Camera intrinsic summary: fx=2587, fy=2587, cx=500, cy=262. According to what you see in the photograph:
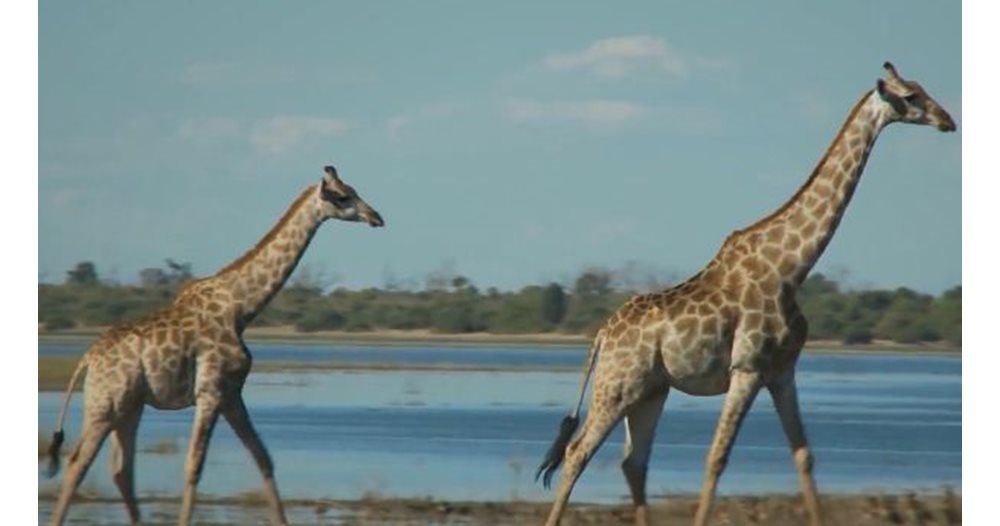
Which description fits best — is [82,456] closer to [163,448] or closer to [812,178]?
[812,178]

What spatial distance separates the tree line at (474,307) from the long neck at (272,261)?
1005 centimetres

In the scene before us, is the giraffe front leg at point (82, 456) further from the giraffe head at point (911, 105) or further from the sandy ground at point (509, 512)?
the giraffe head at point (911, 105)

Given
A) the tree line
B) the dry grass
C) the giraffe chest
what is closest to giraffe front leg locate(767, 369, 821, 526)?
the giraffe chest

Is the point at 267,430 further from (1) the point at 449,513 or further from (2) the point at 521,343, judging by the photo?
(2) the point at 521,343

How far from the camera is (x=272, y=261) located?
1504 centimetres

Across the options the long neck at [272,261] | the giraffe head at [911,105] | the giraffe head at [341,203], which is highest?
the giraffe head at [911,105]

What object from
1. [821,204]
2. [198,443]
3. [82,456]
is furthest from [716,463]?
[82,456]

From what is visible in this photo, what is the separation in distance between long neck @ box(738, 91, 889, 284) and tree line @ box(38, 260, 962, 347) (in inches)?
440

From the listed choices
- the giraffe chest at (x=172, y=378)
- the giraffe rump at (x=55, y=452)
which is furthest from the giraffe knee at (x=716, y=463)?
the giraffe rump at (x=55, y=452)

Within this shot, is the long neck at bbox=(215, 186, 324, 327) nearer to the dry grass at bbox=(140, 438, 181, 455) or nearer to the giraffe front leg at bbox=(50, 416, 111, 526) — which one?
the giraffe front leg at bbox=(50, 416, 111, 526)

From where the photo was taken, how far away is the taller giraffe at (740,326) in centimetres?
1423

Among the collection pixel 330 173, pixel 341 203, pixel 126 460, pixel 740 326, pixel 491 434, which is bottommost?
pixel 491 434

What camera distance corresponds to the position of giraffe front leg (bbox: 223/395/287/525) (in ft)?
48.3

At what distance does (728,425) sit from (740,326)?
1.80ft
